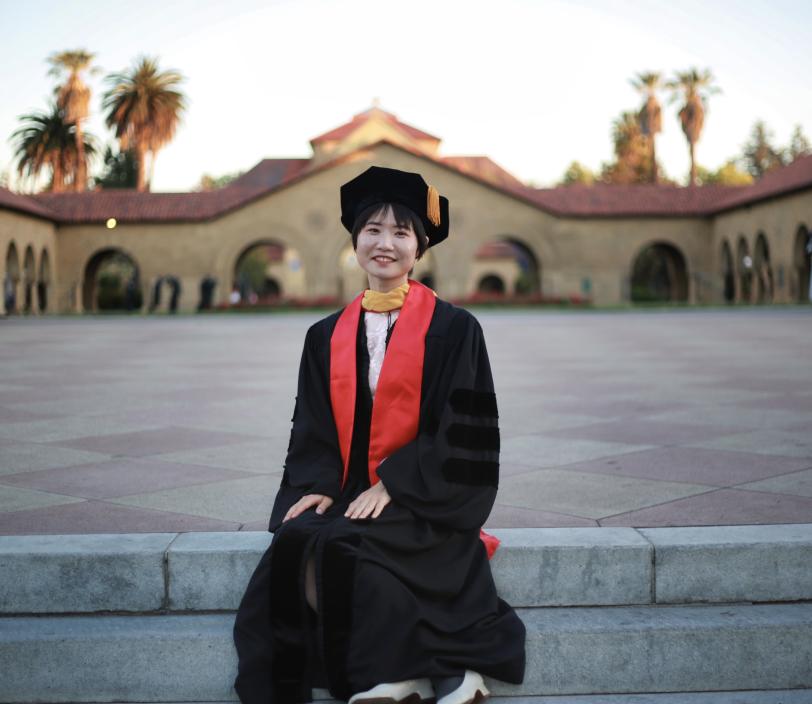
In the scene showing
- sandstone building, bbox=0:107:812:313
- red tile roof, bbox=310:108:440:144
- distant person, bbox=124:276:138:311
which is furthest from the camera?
red tile roof, bbox=310:108:440:144

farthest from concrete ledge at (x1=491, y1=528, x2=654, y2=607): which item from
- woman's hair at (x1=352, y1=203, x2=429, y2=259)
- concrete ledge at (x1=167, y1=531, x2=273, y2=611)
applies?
woman's hair at (x1=352, y1=203, x2=429, y2=259)

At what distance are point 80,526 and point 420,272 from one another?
5664 centimetres

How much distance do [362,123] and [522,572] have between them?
50.3 metres

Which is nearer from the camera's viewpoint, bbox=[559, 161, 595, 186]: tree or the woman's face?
the woman's face

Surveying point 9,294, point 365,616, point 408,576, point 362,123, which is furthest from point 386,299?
point 362,123

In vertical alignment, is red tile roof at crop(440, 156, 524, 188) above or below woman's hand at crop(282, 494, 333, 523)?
above

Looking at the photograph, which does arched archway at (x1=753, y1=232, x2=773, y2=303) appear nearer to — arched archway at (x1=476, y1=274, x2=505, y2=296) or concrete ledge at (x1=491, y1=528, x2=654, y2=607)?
arched archway at (x1=476, y1=274, x2=505, y2=296)

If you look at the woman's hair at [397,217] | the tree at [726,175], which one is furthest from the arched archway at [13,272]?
the tree at [726,175]

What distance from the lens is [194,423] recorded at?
7.05 metres

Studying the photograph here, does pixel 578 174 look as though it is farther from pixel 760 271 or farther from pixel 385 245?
pixel 385 245

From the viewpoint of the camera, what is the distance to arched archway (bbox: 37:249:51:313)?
150 feet

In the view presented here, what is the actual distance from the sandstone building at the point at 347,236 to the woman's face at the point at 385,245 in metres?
39.8

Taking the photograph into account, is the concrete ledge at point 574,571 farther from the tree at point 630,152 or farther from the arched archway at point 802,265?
the tree at point 630,152

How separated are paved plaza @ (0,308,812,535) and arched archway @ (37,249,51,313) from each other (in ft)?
115
